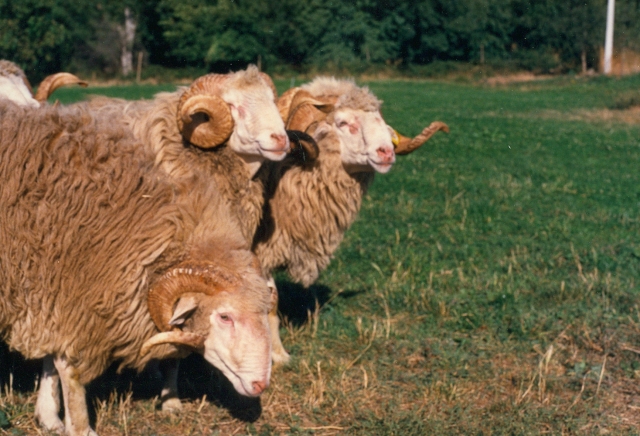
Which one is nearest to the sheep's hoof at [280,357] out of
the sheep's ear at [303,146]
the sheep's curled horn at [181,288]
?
the sheep's ear at [303,146]

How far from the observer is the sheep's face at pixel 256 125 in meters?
5.25

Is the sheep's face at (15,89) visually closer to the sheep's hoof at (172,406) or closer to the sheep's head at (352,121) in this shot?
the sheep's head at (352,121)

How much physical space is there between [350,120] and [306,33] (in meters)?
42.9

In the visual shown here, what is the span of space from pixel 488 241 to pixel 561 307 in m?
2.38

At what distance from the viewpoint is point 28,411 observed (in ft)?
16.1

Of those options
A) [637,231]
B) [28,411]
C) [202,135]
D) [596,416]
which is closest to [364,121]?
[202,135]

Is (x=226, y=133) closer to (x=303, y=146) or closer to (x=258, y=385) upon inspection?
(x=303, y=146)

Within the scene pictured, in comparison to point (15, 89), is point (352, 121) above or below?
below

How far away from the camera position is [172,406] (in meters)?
5.09

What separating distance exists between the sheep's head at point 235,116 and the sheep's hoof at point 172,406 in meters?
1.67

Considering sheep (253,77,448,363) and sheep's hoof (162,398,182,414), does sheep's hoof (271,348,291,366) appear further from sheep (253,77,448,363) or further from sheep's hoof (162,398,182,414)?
sheep's hoof (162,398,182,414)

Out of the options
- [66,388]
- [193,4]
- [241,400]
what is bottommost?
[241,400]

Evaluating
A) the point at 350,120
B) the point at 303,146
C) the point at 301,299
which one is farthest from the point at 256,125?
the point at 301,299

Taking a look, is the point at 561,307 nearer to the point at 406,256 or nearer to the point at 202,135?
the point at 406,256
